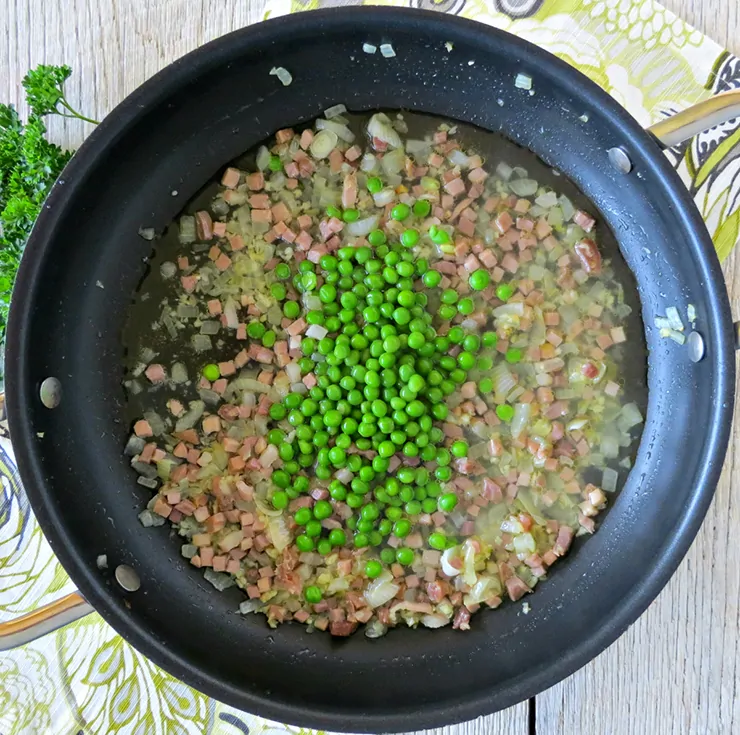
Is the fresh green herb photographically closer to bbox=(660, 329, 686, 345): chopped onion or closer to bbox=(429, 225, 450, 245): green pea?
bbox=(429, 225, 450, 245): green pea

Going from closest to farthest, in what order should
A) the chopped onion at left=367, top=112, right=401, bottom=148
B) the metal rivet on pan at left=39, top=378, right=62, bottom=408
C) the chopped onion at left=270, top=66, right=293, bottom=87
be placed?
the metal rivet on pan at left=39, top=378, right=62, bottom=408 < the chopped onion at left=270, top=66, right=293, bottom=87 < the chopped onion at left=367, top=112, right=401, bottom=148

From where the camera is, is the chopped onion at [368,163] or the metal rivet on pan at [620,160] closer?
the metal rivet on pan at [620,160]

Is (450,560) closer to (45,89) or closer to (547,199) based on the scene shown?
(547,199)

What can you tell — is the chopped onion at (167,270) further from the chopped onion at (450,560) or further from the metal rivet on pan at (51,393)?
the chopped onion at (450,560)

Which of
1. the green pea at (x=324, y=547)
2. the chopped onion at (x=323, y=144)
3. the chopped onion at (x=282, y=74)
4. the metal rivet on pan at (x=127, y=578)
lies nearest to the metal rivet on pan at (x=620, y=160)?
the chopped onion at (x=323, y=144)

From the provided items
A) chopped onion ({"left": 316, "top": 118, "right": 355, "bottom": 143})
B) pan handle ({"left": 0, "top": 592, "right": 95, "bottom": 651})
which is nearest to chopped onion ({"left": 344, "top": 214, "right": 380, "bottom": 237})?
chopped onion ({"left": 316, "top": 118, "right": 355, "bottom": 143})

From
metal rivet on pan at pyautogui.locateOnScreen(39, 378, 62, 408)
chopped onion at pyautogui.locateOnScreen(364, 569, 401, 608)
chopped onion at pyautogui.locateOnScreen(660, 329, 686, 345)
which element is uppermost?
chopped onion at pyautogui.locateOnScreen(660, 329, 686, 345)
